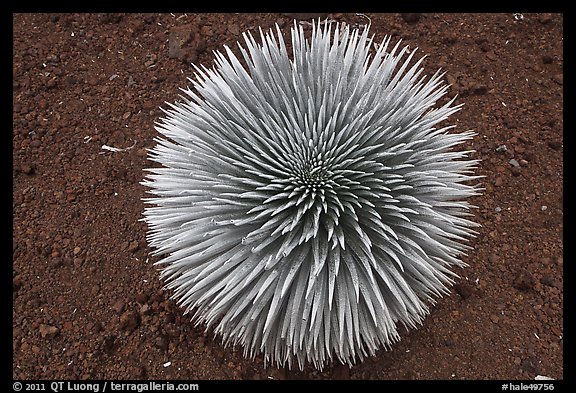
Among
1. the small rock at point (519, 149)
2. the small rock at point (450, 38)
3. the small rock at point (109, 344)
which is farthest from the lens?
the small rock at point (450, 38)

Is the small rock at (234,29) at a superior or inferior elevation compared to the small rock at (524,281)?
superior

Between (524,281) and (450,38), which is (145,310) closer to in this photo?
(524,281)

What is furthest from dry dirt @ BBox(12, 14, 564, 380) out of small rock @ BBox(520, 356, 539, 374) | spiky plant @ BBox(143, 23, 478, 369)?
spiky plant @ BBox(143, 23, 478, 369)

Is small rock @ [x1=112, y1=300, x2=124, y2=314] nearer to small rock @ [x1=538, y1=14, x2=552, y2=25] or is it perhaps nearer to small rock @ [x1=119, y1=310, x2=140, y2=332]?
small rock @ [x1=119, y1=310, x2=140, y2=332]

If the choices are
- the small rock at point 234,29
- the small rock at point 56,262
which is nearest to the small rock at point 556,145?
the small rock at point 234,29

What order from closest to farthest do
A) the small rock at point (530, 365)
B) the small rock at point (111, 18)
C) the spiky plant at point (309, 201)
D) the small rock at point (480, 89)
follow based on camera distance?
1. the spiky plant at point (309, 201)
2. the small rock at point (530, 365)
3. the small rock at point (480, 89)
4. the small rock at point (111, 18)

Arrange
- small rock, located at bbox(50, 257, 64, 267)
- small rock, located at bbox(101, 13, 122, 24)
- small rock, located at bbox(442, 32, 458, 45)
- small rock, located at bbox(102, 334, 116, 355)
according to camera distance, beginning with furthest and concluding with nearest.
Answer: small rock, located at bbox(101, 13, 122, 24) < small rock, located at bbox(442, 32, 458, 45) < small rock, located at bbox(50, 257, 64, 267) < small rock, located at bbox(102, 334, 116, 355)

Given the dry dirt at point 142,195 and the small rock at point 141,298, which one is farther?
the small rock at point 141,298

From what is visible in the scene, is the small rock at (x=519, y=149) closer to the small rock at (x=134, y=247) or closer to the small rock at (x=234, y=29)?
the small rock at (x=234, y=29)
